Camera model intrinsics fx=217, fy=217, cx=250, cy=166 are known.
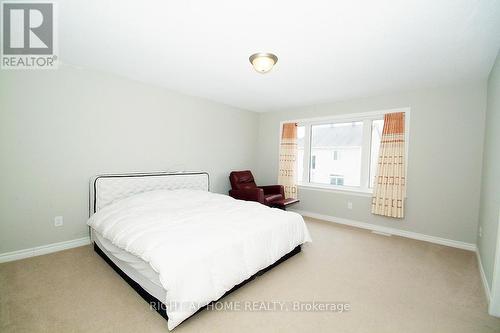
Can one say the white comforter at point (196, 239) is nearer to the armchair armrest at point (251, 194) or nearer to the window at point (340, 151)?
the armchair armrest at point (251, 194)

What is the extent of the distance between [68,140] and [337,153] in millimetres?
4521

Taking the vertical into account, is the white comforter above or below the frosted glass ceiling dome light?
below

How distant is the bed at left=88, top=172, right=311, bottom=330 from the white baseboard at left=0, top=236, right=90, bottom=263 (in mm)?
253

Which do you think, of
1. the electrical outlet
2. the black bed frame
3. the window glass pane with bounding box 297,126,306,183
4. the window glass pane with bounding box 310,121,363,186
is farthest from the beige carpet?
the window glass pane with bounding box 297,126,306,183

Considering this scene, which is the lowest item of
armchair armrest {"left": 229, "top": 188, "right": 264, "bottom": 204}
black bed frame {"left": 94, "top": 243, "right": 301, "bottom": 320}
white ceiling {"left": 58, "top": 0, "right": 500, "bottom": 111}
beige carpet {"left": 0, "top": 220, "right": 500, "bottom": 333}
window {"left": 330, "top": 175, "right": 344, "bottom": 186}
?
beige carpet {"left": 0, "top": 220, "right": 500, "bottom": 333}

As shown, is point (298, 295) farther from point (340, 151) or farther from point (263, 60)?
point (340, 151)

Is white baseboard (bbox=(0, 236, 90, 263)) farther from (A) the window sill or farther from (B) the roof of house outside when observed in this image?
(B) the roof of house outside

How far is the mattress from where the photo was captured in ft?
5.59

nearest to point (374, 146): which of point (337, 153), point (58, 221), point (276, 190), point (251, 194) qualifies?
point (337, 153)

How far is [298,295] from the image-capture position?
79.6 inches

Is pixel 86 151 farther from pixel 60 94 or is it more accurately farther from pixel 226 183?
pixel 226 183

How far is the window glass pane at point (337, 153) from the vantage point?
14.1 feet

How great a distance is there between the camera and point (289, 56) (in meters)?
2.49

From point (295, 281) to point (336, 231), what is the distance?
1.88 m
